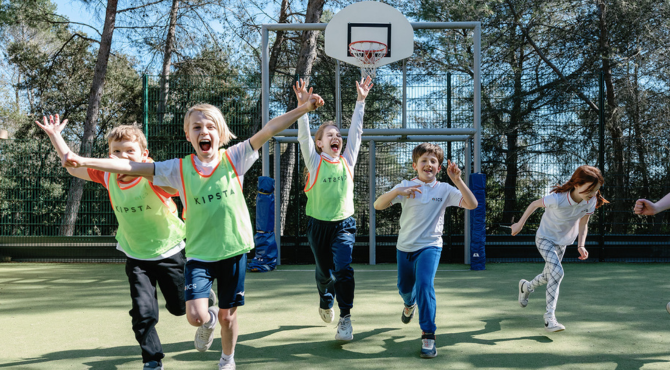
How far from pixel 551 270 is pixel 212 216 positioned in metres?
2.90

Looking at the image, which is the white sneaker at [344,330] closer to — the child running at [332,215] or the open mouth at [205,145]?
the child running at [332,215]

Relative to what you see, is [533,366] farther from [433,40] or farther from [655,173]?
[433,40]

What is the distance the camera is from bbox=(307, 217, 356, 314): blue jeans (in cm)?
403

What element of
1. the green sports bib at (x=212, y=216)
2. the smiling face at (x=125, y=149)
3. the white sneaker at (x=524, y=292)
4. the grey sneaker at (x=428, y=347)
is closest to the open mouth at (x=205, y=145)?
the green sports bib at (x=212, y=216)

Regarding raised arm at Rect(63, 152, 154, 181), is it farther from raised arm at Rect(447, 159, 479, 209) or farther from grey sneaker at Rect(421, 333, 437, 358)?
grey sneaker at Rect(421, 333, 437, 358)

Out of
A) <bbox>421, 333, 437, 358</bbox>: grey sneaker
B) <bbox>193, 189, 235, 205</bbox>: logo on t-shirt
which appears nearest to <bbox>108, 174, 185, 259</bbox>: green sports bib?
<bbox>193, 189, 235, 205</bbox>: logo on t-shirt

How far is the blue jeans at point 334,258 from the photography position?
159 inches

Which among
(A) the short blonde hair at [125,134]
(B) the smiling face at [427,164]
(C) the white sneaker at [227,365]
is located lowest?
(C) the white sneaker at [227,365]

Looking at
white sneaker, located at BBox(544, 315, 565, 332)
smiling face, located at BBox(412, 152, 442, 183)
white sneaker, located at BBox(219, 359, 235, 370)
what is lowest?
white sneaker, located at BBox(219, 359, 235, 370)

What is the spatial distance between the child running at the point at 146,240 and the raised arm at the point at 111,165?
154 mm

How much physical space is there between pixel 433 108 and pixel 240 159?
248 inches

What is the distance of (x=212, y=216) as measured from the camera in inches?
117

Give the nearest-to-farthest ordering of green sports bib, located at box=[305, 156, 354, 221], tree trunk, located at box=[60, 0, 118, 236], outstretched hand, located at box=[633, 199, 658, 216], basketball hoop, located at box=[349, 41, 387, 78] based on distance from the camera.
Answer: outstretched hand, located at box=[633, 199, 658, 216] → green sports bib, located at box=[305, 156, 354, 221] → basketball hoop, located at box=[349, 41, 387, 78] → tree trunk, located at box=[60, 0, 118, 236]

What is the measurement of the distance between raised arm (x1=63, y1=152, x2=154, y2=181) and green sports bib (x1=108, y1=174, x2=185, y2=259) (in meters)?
0.20
